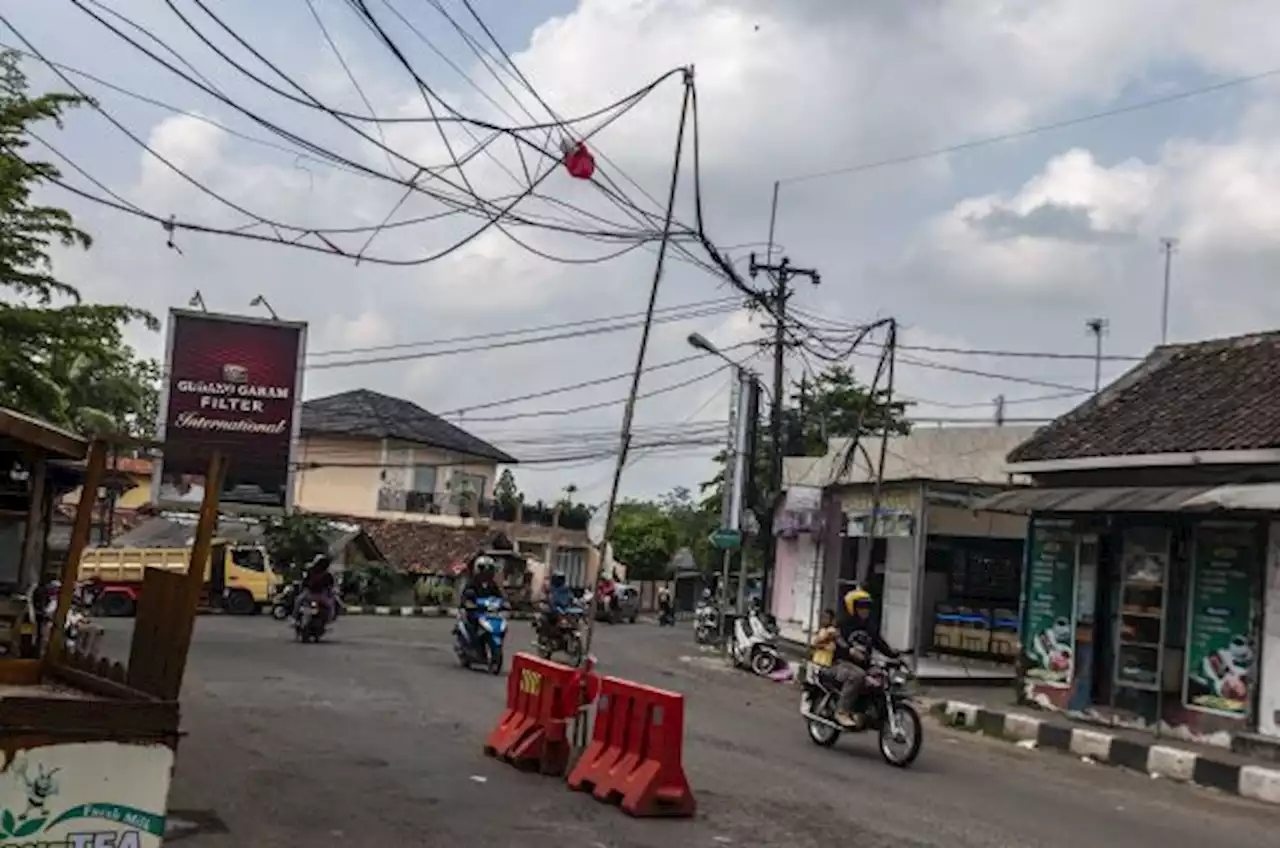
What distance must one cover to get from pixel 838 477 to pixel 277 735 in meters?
18.6

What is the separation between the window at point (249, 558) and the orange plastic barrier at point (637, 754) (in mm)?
24416

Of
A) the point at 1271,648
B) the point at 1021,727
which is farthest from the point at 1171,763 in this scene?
the point at 1021,727

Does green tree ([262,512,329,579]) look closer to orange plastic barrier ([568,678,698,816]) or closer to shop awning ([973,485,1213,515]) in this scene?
shop awning ([973,485,1213,515])

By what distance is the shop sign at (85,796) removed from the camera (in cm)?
487

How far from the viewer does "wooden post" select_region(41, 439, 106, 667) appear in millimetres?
6274

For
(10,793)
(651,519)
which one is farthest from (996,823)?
(651,519)

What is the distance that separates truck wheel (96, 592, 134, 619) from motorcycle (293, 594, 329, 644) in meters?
8.66

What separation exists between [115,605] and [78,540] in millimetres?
25285

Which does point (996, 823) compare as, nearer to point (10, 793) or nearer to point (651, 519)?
point (10, 793)

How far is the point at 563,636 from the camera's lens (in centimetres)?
2177

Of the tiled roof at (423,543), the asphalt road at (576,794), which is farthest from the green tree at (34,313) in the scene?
the tiled roof at (423,543)

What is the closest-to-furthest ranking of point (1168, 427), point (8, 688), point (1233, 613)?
point (8, 688)
point (1233, 613)
point (1168, 427)

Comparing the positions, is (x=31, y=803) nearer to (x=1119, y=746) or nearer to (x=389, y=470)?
(x=1119, y=746)

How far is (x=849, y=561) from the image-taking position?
30188 mm
